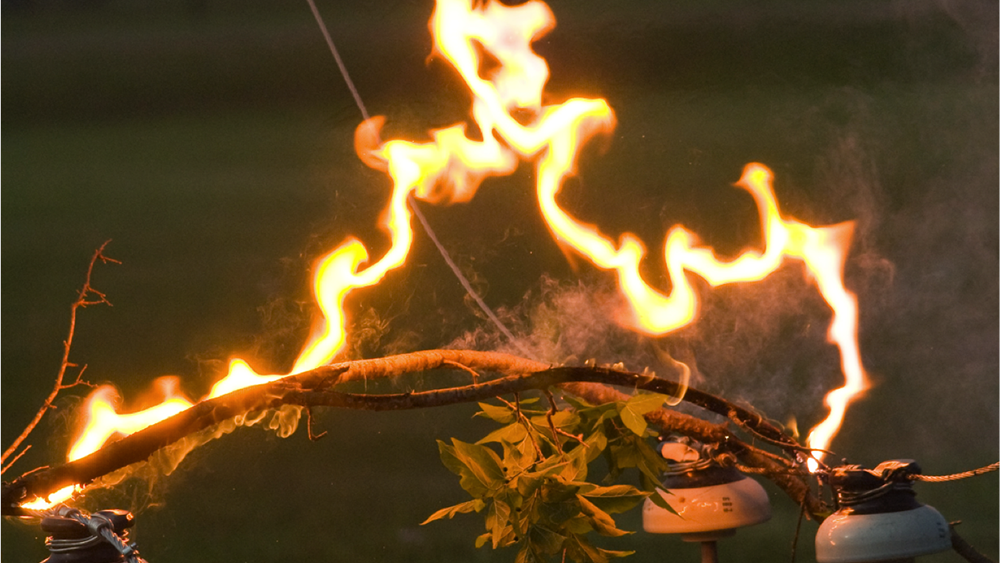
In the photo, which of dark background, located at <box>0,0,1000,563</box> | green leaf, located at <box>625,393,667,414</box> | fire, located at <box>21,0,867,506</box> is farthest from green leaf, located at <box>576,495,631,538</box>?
dark background, located at <box>0,0,1000,563</box>

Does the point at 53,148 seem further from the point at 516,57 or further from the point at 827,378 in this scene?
the point at 827,378

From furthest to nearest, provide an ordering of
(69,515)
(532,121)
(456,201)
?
(456,201) → (532,121) → (69,515)

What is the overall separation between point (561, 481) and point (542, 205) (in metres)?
0.67

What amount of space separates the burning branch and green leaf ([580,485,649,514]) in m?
0.10

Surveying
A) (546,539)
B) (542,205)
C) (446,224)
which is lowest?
(546,539)

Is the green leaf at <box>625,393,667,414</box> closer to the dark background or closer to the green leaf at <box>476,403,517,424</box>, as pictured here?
the green leaf at <box>476,403,517,424</box>

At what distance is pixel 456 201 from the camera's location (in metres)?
1.70

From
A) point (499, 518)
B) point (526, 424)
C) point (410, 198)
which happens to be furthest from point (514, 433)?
point (410, 198)

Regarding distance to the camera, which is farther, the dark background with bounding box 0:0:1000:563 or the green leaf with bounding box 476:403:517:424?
the dark background with bounding box 0:0:1000:563

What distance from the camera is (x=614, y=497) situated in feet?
2.83

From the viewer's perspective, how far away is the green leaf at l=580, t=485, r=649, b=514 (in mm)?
858

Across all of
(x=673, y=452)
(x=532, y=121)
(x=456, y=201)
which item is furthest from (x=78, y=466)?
(x=456, y=201)

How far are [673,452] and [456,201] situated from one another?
30.6 inches

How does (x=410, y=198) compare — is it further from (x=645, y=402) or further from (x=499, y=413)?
(x=645, y=402)
